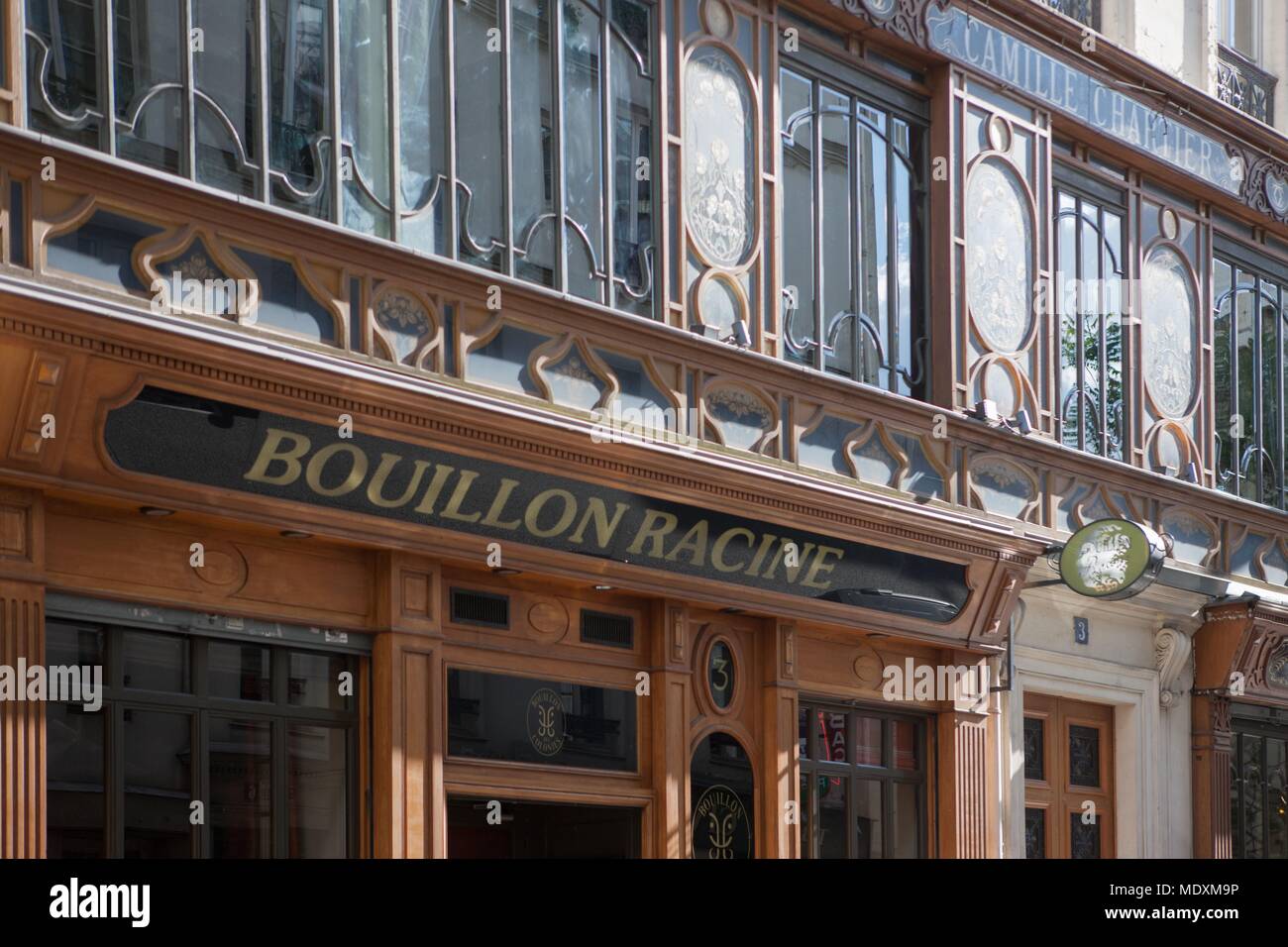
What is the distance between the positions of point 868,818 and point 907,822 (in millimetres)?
406

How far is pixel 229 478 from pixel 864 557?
4.87m

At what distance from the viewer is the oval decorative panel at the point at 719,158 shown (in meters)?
12.2

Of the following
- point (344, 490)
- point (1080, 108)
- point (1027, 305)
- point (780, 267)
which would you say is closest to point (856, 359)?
point (780, 267)

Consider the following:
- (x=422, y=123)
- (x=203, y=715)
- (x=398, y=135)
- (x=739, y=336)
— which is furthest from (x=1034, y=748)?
(x=203, y=715)

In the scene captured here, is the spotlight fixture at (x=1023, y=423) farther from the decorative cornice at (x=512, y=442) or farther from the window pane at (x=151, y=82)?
the window pane at (x=151, y=82)

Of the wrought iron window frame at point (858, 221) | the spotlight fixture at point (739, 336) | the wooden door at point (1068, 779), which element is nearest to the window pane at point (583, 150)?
the spotlight fixture at point (739, 336)

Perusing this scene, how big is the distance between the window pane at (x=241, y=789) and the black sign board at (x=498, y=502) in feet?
3.93

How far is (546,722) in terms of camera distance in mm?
11031

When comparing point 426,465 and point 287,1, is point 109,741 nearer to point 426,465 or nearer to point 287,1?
point 426,465

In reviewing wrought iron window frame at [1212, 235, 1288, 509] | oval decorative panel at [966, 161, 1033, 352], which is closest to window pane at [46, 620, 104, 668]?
oval decorative panel at [966, 161, 1033, 352]

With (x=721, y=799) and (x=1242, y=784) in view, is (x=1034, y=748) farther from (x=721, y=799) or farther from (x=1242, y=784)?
(x=721, y=799)

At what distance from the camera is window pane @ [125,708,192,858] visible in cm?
909

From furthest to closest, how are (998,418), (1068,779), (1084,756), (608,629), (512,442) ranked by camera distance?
(1084,756), (1068,779), (998,418), (608,629), (512,442)

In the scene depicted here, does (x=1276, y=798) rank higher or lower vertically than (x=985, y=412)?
lower
